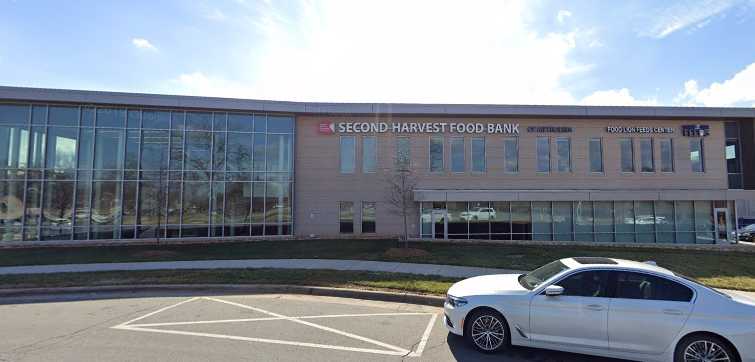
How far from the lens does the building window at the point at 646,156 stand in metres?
23.1

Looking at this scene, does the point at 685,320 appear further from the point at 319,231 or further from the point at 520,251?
the point at 319,231

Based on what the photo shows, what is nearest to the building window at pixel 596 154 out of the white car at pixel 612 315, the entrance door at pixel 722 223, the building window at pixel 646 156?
the building window at pixel 646 156

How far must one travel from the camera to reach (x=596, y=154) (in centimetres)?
2314

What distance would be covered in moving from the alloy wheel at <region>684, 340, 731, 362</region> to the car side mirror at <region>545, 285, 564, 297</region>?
1.58 meters

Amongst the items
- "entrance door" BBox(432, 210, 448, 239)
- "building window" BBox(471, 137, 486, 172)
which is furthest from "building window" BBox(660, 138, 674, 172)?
"entrance door" BBox(432, 210, 448, 239)

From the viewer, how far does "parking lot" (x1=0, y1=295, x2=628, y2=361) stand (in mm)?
5340

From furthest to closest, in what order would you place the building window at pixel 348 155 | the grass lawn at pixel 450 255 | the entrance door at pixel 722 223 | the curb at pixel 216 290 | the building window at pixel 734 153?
1. the building window at pixel 734 153
2. the building window at pixel 348 155
3. the entrance door at pixel 722 223
4. the grass lawn at pixel 450 255
5. the curb at pixel 216 290

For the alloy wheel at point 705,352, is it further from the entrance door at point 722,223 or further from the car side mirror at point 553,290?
the entrance door at point 722,223

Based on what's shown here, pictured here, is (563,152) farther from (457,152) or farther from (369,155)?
(369,155)

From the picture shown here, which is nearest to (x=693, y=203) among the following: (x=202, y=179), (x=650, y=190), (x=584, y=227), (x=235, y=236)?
(x=650, y=190)

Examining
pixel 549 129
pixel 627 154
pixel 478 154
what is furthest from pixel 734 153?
pixel 478 154

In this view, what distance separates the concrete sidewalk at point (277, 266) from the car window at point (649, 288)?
563cm

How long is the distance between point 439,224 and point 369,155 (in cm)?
583

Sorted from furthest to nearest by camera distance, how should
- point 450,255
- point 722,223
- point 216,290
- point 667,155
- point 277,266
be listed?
point 667,155, point 722,223, point 450,255, point 277,266, point 216,290
